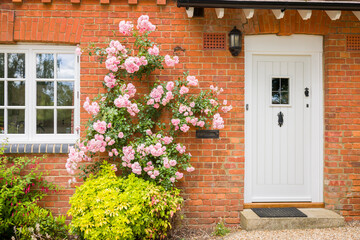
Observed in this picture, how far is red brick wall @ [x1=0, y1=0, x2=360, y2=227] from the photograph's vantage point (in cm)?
447

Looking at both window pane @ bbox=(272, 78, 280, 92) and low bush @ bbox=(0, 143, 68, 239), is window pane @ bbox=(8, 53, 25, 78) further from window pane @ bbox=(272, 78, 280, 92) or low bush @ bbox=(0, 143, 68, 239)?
window pane @ bbox=(272, 78, 280, 92)

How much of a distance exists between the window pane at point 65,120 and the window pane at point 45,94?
8.2 inches

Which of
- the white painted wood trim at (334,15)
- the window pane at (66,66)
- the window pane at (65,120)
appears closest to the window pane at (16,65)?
the window pane at (66,66)

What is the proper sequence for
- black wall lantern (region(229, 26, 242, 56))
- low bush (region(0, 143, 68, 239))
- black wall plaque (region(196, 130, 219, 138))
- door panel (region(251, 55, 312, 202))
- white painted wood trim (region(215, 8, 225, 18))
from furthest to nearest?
door panel (region(251, 55, 312, 202)) → black wall plaque (region(196, 130, 219, 138)) → black wall lantern (region(229, 26, 242, 56)) → white painted wood trim (region(215, 8, 225, 18)) → low bush (region(0, 143, 68, 239))

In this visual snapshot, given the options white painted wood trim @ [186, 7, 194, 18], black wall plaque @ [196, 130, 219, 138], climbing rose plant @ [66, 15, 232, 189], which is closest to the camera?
climbing rose plant @ [66, 15, 232, 189]

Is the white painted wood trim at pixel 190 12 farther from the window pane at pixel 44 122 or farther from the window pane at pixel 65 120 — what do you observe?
the window pane at pixel 44 122

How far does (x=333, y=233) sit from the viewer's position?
13.3 feet

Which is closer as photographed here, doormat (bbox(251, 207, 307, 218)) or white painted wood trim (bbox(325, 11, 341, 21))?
white painted wood trim (bbox(325, 11, 341, 21))

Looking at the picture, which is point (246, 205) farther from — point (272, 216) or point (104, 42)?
point (104, 42)

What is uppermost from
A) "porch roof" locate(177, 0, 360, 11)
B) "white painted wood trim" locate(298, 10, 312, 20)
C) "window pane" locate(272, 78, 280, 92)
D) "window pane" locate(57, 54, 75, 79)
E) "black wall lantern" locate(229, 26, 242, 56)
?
"porch roof" locate(177, 0, 360, 11)

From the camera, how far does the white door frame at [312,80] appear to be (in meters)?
4.72

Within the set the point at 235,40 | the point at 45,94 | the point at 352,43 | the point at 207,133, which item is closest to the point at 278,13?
the point at 235,40

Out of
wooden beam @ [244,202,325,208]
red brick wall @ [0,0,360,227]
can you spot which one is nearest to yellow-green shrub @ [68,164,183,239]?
red brick wall @ [0,0,360,227]

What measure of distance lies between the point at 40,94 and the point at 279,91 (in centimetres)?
362
